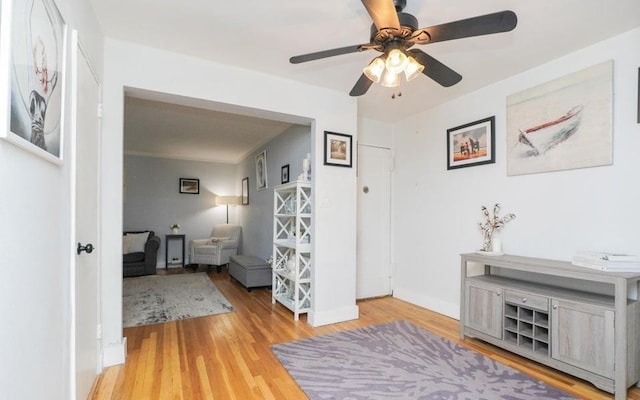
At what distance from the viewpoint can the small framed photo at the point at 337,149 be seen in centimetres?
314

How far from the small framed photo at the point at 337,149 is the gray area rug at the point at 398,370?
1.70 meters

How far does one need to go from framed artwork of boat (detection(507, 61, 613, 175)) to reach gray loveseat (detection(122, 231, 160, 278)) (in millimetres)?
5467

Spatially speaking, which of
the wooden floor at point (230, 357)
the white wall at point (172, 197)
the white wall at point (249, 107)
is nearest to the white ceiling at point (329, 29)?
the white wall at point (249, 107)

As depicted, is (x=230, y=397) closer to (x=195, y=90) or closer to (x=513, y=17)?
(x=195, y=90)

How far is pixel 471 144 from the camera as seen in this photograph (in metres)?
3.16

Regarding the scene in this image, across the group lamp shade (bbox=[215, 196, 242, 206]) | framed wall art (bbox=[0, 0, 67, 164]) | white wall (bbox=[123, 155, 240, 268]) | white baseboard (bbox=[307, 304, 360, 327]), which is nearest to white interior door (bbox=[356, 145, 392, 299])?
white baseboard (bbox=[307, 304, 360, 327])

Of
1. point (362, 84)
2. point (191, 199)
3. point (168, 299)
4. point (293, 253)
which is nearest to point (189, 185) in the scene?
point (191, 199)

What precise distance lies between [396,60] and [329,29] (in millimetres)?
716

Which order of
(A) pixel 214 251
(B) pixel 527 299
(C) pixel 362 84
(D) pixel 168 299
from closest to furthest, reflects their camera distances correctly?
(C) pixel 362 84 < (B) pixel 527 299 < (D) pixel 168 299 < (A) pixel 214 251

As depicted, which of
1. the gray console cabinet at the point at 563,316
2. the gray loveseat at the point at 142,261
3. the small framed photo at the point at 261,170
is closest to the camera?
the gray console cabinet at the point at 563,316

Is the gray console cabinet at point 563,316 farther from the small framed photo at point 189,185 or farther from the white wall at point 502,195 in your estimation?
the small framed photo at point 189,185

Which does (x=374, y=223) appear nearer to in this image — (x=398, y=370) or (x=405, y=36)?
(x=398, y=370)

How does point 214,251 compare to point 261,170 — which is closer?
point 261,170

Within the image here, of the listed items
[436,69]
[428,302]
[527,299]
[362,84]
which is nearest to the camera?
[436,69]
